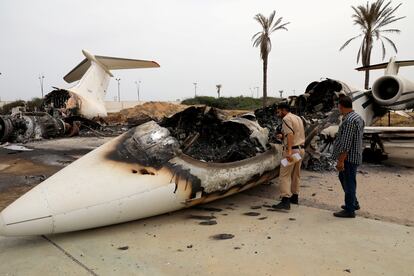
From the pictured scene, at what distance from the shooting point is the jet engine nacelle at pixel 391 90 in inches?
431

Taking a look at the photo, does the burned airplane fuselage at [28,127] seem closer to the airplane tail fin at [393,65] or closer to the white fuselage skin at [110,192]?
the white fuselage skin at [110,192]

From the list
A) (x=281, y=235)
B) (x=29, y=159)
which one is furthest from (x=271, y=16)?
(x=281, y=235)

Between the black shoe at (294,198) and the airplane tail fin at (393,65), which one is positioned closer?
the black shoe at (294,198)

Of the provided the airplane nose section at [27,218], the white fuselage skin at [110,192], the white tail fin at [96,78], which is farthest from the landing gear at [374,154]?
the white tail fin at [96,78]

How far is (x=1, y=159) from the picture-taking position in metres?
11.3

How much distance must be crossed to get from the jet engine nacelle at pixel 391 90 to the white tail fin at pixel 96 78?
14382mm

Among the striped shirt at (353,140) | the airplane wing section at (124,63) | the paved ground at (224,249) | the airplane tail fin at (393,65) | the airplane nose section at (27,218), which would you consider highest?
the airplane wing section at (124,63)

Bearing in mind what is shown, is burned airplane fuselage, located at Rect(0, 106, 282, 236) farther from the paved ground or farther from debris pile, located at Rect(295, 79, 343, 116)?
debris pile, located at Rect(295, 79, 343, 116)

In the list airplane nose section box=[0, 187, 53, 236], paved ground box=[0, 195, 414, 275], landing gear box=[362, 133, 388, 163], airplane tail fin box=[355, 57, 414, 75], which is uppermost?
airplane tail fin box=[355, 57, 414, 75]

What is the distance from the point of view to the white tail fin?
21922mm

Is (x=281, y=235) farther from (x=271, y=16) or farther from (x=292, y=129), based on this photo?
(x=271, y=16)

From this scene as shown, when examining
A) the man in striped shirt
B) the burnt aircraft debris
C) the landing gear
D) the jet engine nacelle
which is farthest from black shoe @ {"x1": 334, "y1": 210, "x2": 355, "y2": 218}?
the jet engine nacelle

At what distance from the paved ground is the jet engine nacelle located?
23.5 feet

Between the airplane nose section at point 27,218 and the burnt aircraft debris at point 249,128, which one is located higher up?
the burnt aircraft debris at point 249,128
